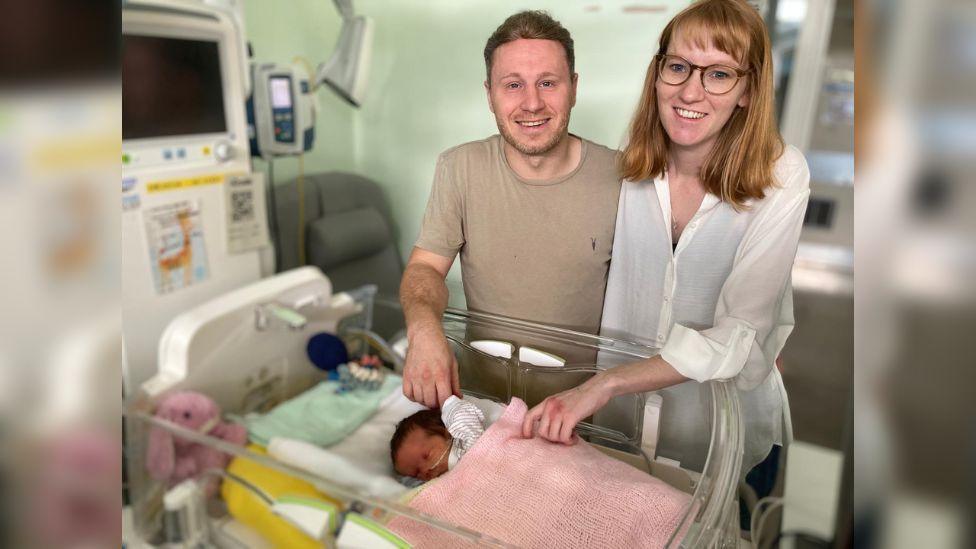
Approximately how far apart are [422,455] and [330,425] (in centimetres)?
15

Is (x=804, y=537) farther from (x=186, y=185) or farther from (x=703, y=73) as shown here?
(x=186, y=185)

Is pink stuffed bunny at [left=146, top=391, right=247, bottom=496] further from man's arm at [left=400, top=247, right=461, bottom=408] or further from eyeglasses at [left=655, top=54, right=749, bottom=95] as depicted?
eyeglasses at [left=655, top=54, right=749, bottom=95]

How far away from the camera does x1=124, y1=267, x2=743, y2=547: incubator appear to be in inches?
23.8

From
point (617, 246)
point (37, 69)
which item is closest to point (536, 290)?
point (617, 246)

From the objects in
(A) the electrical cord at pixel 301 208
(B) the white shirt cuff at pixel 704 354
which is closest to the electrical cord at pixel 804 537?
(B) the white shirt cuff at pixel 704 354

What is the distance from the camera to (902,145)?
22 cm

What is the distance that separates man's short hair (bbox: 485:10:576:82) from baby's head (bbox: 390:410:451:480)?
40cm

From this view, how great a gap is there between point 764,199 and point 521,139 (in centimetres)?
22

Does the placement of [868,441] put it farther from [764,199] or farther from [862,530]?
[764,199]

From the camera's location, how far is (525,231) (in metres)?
0.63

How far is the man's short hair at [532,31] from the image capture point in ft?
1.88

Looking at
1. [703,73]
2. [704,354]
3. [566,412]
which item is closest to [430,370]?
[566,412]

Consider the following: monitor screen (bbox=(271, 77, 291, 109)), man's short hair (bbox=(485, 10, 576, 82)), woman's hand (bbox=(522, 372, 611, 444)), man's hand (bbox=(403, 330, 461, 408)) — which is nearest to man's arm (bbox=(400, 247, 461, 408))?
man's hand (bbox=(403, 330, 461, 408))

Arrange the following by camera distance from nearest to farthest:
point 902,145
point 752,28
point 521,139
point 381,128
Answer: point 902,145
point 752,28
point 521,139
point 381,128
